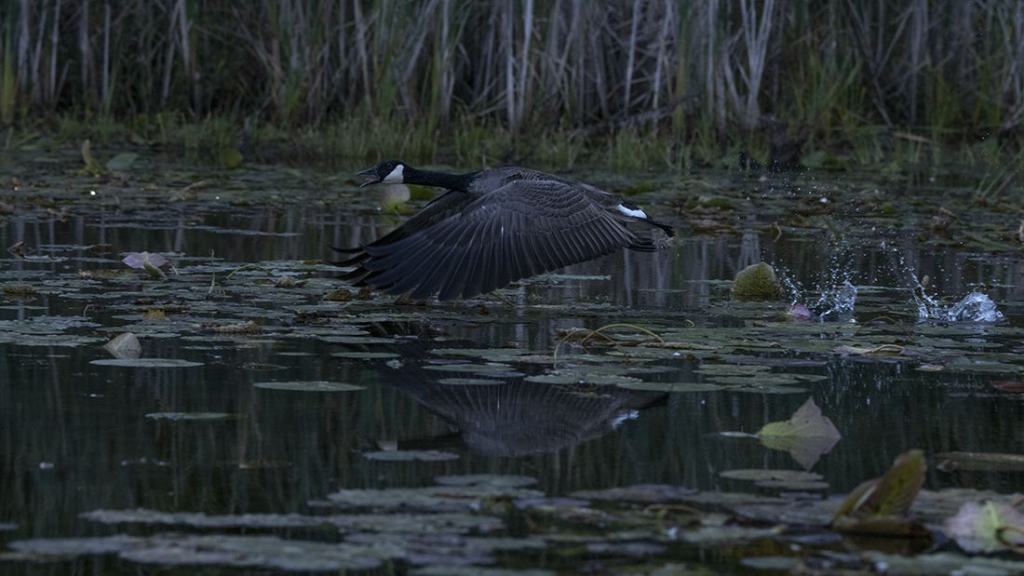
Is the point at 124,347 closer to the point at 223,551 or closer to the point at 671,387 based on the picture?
the point at 671,387

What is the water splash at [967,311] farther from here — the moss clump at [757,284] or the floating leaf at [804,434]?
the floating leaf at [804,434]

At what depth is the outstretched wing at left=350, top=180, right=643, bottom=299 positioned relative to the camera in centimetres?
589

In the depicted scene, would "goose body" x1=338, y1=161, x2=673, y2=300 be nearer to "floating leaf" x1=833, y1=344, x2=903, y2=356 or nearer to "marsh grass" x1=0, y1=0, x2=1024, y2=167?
"floating leaf" x1=833, y1=344, x2=903, y2=356

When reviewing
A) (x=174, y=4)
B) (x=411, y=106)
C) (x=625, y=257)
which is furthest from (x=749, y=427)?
(x=174, y=4)

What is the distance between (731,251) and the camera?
852 cm

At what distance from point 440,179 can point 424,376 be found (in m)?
2.20

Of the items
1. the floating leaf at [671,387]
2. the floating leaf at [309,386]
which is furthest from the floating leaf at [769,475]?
the floating leaf at [309,386]

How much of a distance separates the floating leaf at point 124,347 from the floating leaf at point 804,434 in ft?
5.91

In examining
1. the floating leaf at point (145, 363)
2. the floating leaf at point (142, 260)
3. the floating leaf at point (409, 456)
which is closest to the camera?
the floating leaf at point (409, 456)

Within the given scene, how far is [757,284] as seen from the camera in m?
6.51


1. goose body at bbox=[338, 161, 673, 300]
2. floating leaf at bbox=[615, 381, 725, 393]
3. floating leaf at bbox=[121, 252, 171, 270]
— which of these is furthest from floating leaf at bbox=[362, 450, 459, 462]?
floating leaf at bbox=[121, 252, 171, 270]

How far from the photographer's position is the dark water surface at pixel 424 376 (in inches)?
143

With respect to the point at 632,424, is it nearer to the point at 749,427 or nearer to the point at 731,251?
the point at 749,427

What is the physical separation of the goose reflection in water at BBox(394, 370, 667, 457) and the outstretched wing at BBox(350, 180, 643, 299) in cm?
110
